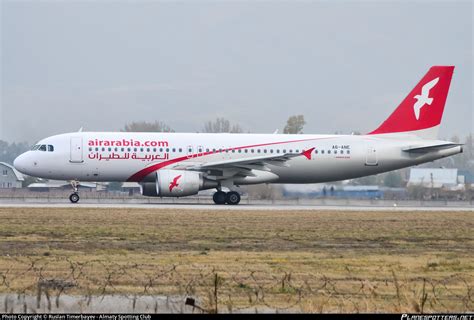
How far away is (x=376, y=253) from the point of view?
23766 mm

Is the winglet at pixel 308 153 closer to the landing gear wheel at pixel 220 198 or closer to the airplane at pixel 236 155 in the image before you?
the airplane at pixel 236 155

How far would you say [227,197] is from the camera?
47.7 meters

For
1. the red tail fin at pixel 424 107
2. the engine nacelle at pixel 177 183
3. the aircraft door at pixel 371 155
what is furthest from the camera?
the red tail fin at pixel 424 107

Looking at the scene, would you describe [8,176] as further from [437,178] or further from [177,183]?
[177,183]

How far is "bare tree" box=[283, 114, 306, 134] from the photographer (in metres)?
72.3

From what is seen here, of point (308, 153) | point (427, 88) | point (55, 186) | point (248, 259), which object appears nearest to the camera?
Result: point (248, 259)

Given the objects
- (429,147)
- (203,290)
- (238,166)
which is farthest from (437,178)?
(203,290)

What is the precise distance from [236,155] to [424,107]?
10778 mm

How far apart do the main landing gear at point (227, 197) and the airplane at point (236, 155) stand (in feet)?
0.16

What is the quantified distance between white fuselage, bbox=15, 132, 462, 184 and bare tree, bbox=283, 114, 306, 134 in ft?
70.9

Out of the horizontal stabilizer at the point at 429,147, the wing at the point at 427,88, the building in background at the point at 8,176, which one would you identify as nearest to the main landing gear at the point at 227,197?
the horizontal stabilizer at the point at 429,147

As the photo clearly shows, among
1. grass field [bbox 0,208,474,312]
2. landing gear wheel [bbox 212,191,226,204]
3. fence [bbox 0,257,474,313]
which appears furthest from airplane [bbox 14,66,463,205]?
fence [bbox 0,257,474,313]

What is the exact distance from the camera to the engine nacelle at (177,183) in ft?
148

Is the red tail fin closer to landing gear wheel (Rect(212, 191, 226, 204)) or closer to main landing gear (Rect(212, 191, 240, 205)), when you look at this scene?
main landing gear (Rect(212, 191, 240, 205))
